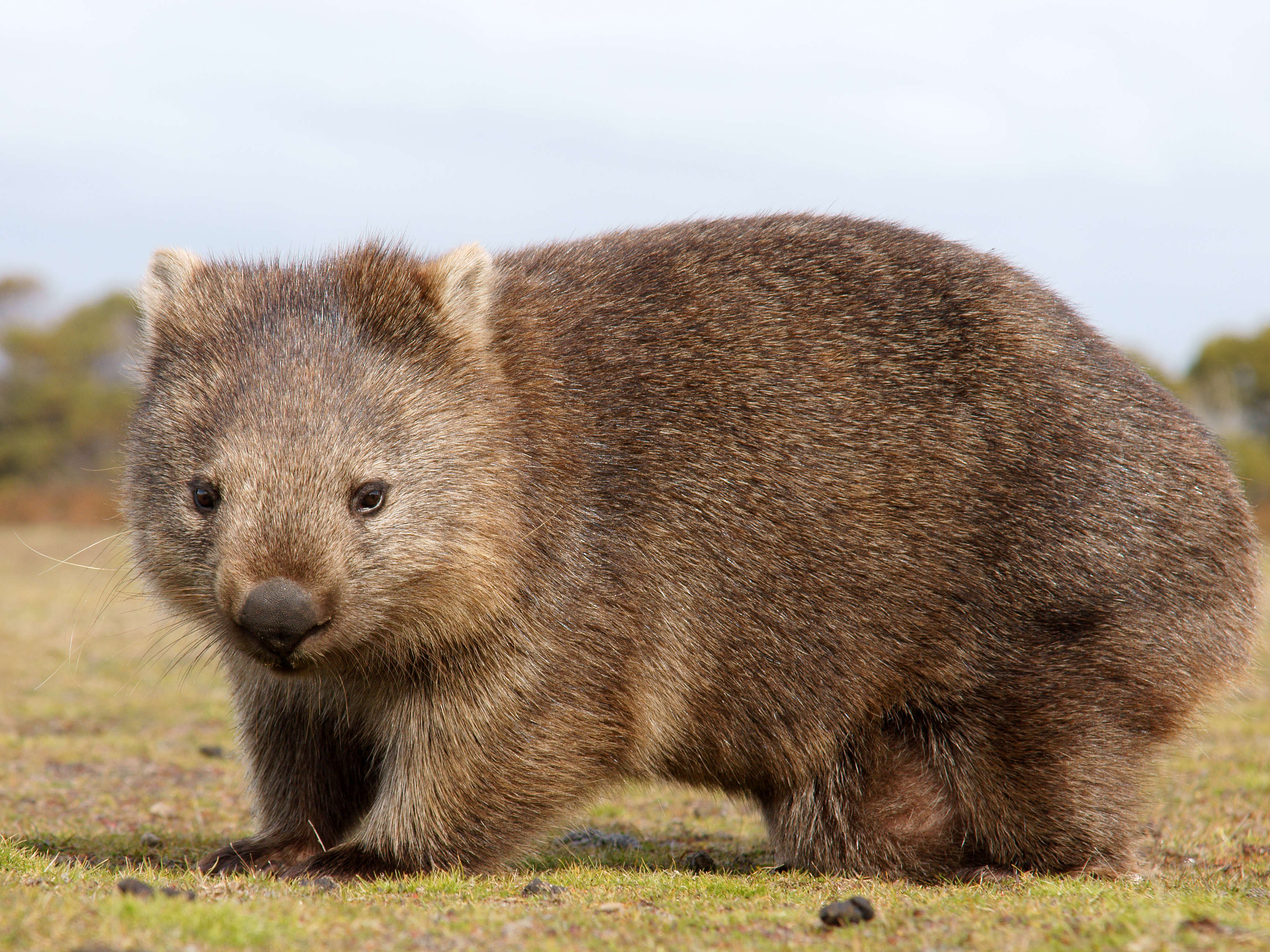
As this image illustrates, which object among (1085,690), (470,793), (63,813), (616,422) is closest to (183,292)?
(616,422)

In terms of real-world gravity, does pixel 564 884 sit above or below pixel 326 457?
below

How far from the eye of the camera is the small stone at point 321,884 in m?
4.49

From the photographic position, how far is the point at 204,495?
14.9ft

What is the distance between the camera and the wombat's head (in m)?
4.34

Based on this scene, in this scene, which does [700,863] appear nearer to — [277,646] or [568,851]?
[568,851]

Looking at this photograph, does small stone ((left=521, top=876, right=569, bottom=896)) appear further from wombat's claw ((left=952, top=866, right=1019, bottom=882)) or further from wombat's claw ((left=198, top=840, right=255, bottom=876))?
wombat's claw ((left=952, top=866, right=1019, bottom=882))

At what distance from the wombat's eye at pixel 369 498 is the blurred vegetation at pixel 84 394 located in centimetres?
3063

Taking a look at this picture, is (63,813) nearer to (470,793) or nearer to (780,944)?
(470,793)

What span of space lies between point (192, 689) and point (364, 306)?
7.61m

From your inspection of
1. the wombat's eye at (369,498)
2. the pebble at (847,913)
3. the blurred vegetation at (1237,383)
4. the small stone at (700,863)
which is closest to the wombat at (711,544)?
the wombat's eye at (369,498)

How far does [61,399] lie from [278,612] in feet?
138

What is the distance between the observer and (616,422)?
5.21m

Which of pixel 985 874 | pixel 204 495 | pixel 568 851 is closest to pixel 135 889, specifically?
pixel 204 495

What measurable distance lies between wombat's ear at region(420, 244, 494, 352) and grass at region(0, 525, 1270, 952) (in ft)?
5.48
